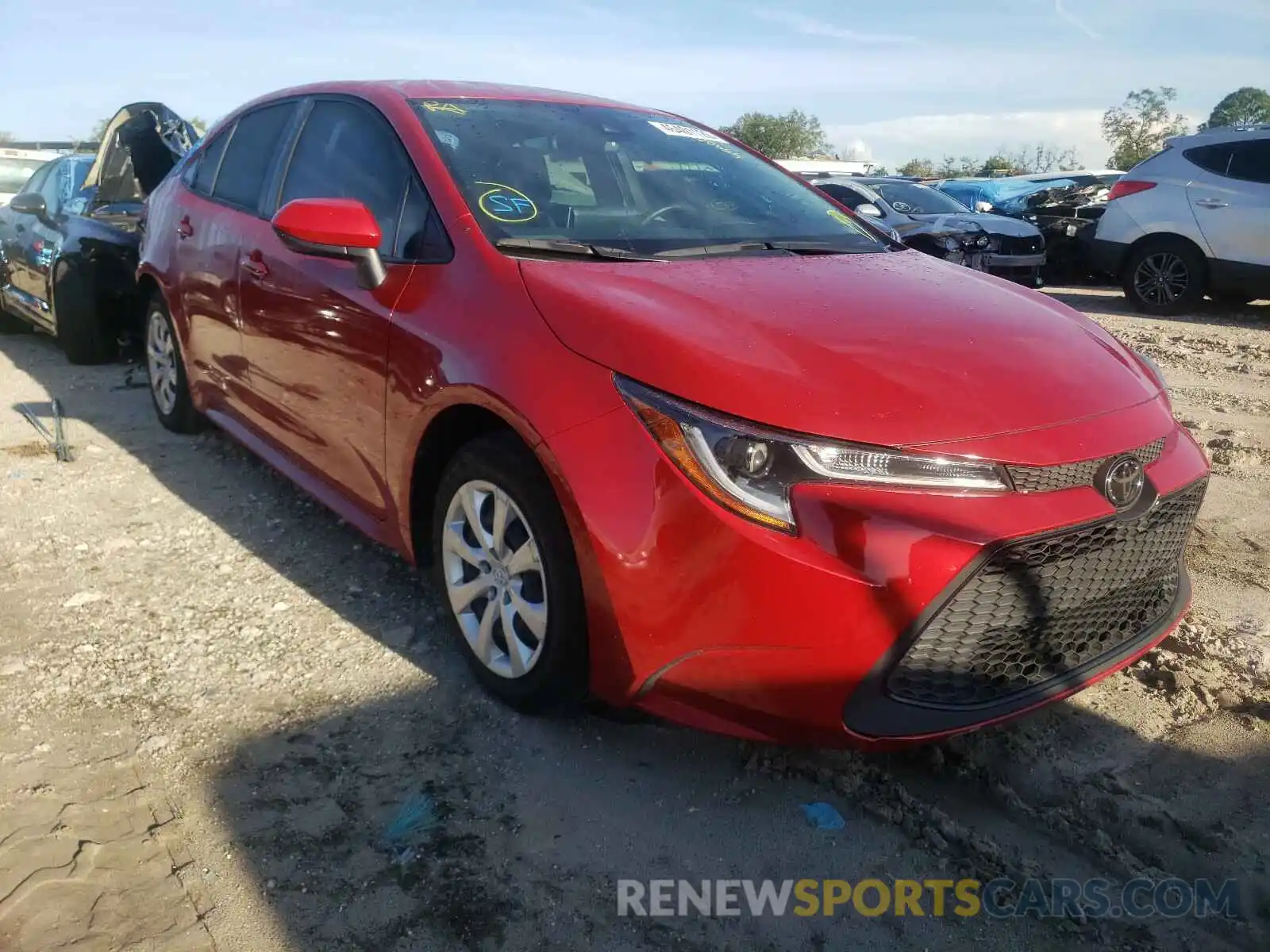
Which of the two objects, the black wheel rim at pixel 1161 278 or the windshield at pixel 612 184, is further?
the black wheel rim at pixel 1161 278

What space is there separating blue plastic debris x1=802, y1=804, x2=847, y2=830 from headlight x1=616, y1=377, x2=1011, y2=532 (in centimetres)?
76

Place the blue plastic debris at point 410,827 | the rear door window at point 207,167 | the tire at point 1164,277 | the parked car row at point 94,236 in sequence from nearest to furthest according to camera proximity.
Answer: the blue plastic debris at point 410,827 < the rear door window at point 207,167 < the parked car row at point 94,236 < the tire at point 1164,277

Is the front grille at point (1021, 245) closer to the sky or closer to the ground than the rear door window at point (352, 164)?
closer to the ground

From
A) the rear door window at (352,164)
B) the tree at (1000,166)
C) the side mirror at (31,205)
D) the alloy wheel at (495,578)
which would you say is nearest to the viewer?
the alloy wheel at (495,578)

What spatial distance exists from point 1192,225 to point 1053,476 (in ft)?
28.3

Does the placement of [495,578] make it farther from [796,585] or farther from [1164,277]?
[1164,277]

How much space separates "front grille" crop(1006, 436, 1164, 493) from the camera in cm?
209

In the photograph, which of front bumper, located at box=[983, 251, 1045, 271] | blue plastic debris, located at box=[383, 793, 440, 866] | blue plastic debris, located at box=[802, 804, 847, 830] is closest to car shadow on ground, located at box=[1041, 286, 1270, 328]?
front bumper, located at box=[983, 251, 1045, 271]

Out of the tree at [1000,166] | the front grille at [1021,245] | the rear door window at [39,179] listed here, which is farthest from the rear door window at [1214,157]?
the tree at [1000,166]

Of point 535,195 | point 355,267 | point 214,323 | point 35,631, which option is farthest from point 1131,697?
point 214,323

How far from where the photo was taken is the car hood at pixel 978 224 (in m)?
11.3

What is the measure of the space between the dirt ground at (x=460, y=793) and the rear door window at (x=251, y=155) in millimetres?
1548

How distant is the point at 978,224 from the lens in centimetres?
1140

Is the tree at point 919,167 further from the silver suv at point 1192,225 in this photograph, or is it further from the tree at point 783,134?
the silver suv at point 1192,225
